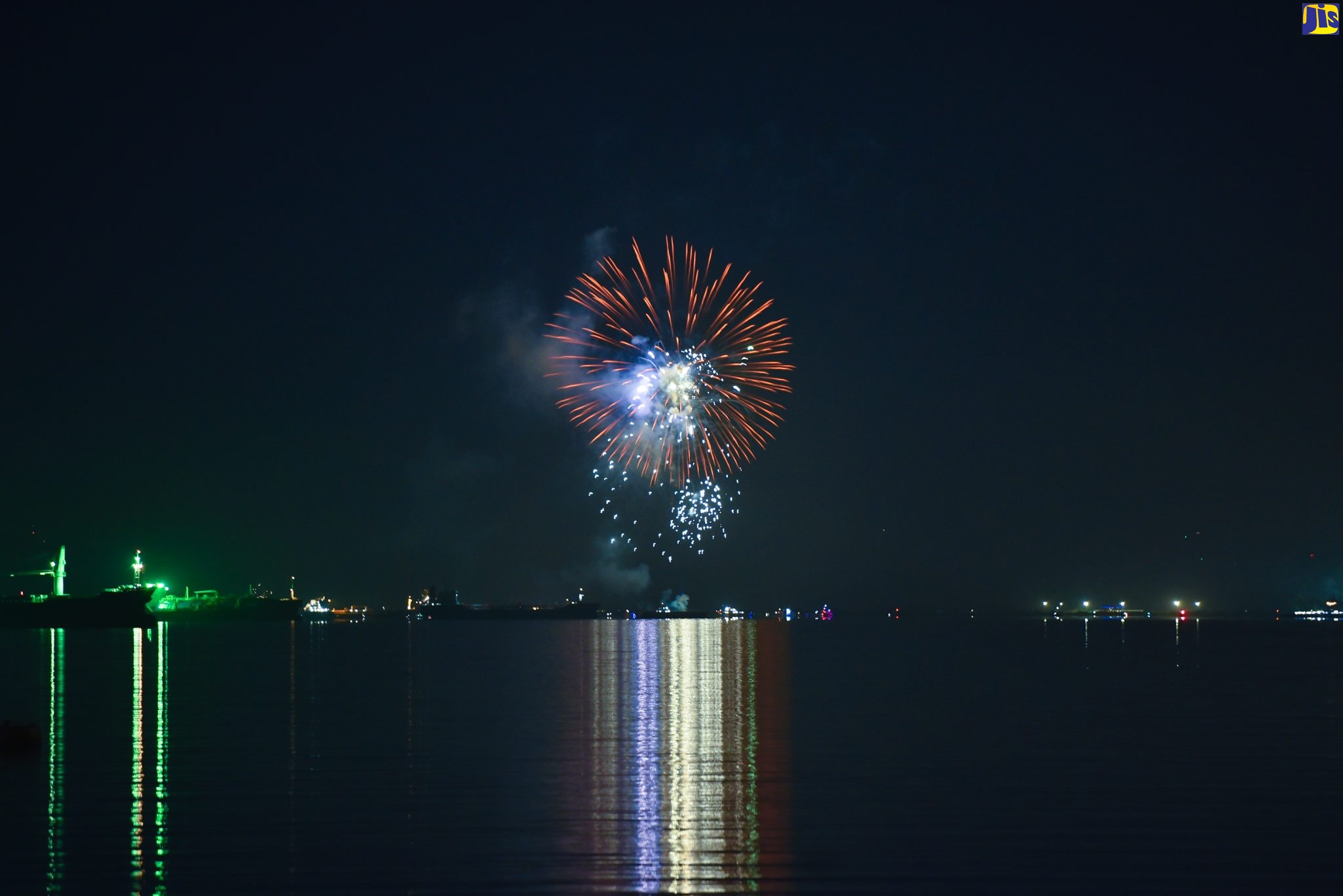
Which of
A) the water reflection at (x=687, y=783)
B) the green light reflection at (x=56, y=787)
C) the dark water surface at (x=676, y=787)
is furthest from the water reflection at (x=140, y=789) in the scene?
the water reflection at (x=687, y=783)

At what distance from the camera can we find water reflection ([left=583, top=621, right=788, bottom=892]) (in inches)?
898

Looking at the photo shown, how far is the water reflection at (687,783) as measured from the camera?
22.8m

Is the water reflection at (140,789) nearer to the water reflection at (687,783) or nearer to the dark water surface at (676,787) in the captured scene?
the dark water surface at (676,787)

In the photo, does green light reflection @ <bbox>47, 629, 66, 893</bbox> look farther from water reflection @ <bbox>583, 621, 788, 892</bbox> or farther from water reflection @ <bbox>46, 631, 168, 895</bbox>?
water reflection @ <bbox>583, 621, 788, 892</bbox>

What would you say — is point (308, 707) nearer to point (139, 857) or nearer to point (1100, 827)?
point (139, 857)

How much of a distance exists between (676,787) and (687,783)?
814mm

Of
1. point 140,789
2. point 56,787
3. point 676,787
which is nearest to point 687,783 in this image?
point 676,787

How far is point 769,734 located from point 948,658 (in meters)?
63.9

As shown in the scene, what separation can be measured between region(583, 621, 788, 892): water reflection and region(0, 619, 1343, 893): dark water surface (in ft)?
0.41

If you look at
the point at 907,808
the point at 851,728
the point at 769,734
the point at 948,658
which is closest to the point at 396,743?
the point at 769,734

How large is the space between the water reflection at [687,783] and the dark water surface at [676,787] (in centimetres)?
12

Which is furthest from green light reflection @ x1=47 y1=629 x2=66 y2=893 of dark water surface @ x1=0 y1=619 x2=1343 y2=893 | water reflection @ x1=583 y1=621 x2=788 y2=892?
water reflection @ x1=583 y1=621 x2=788 y2=892

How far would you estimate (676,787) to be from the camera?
31672mm

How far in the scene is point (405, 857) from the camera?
77.9 ft
